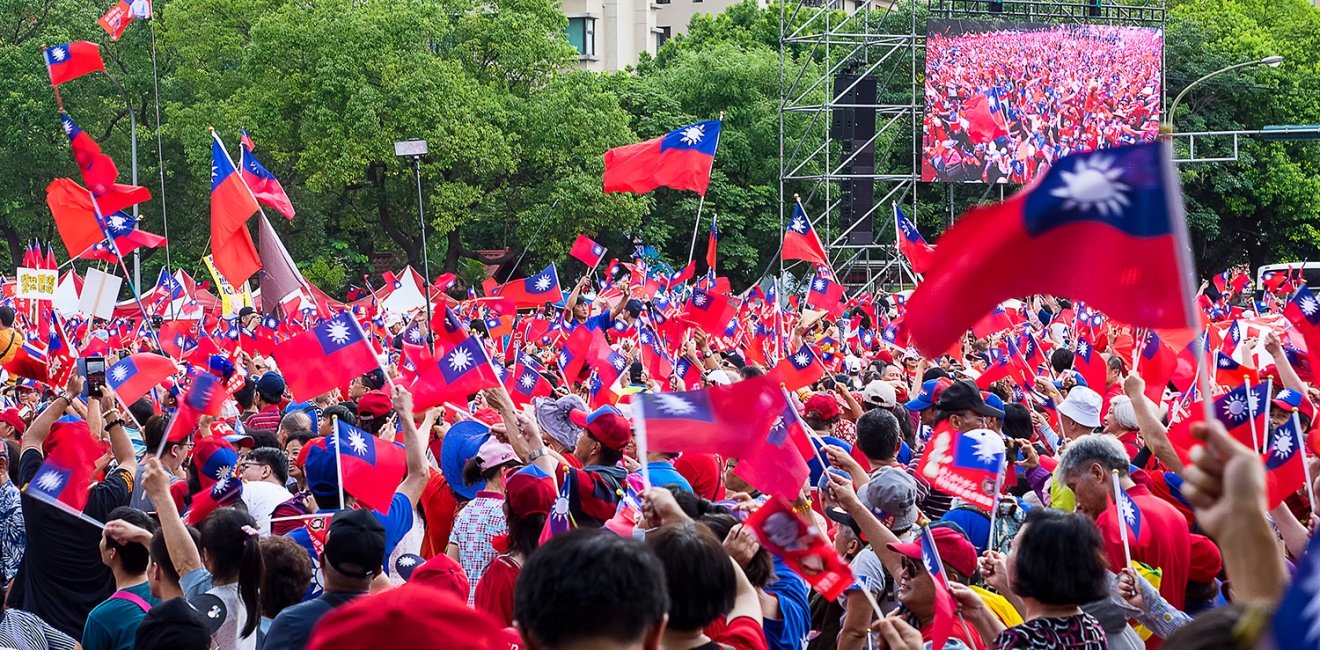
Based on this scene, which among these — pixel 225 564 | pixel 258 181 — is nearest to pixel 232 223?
pixel 258 181

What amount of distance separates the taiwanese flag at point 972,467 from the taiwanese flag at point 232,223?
1027 centimetres

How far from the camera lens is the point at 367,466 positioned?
6859mm

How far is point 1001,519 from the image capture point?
614 centimetres

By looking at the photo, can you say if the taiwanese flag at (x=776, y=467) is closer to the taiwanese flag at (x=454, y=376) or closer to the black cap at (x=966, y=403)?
the black cap at (x=966, y=403)

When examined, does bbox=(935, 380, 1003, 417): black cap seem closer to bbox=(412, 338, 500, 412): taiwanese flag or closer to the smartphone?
bbox=(412, 338, 500, 412): taiwanese flag

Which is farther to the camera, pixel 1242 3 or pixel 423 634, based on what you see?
pixel 1242 3

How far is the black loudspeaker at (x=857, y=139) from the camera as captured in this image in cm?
3606

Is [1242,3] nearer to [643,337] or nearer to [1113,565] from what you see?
[643,337]

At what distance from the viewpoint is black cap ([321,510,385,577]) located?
4.76m

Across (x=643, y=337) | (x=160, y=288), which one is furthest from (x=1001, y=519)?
(x=160, y=288)

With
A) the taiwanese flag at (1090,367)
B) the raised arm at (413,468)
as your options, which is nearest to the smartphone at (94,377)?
the raised arm at (413,468)

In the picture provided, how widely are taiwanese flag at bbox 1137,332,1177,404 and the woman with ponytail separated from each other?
640 cm

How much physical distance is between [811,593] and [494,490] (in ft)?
4.56

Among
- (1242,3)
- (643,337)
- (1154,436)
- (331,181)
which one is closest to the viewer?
(1154,436)
